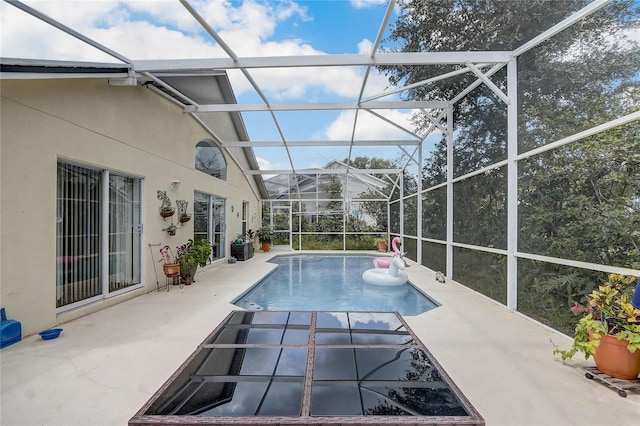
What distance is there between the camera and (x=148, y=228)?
5.85m

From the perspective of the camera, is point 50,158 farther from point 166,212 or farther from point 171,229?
point 171,229

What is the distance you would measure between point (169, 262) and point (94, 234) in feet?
6.85

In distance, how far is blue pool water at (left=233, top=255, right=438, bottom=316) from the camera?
5445 millimetres

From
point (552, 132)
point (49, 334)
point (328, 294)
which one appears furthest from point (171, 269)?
point (552, 132)

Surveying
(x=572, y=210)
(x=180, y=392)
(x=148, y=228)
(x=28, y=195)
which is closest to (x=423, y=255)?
(x=572, y=210)

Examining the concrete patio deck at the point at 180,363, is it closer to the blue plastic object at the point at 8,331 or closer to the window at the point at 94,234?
the blue plastic object at the point at 8,331

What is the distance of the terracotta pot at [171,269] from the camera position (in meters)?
6.05

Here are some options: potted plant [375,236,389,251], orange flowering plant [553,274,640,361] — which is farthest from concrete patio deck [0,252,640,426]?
potted plant [375,236,389,251]

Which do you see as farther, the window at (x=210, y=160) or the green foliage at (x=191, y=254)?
the window at (x=210, y=160)

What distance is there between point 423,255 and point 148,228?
705 cm

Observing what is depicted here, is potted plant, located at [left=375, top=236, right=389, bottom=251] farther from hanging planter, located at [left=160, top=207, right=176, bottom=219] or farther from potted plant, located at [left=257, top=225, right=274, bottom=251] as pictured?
hanging planter, located at [left=160, top=207, right=176, bottom=219]

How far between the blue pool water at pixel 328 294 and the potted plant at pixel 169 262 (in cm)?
154

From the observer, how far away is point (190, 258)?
21.3 ft

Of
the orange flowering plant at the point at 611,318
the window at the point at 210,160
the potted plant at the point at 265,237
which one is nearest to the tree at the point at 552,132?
the orange flowering plant at the point at 611,318
